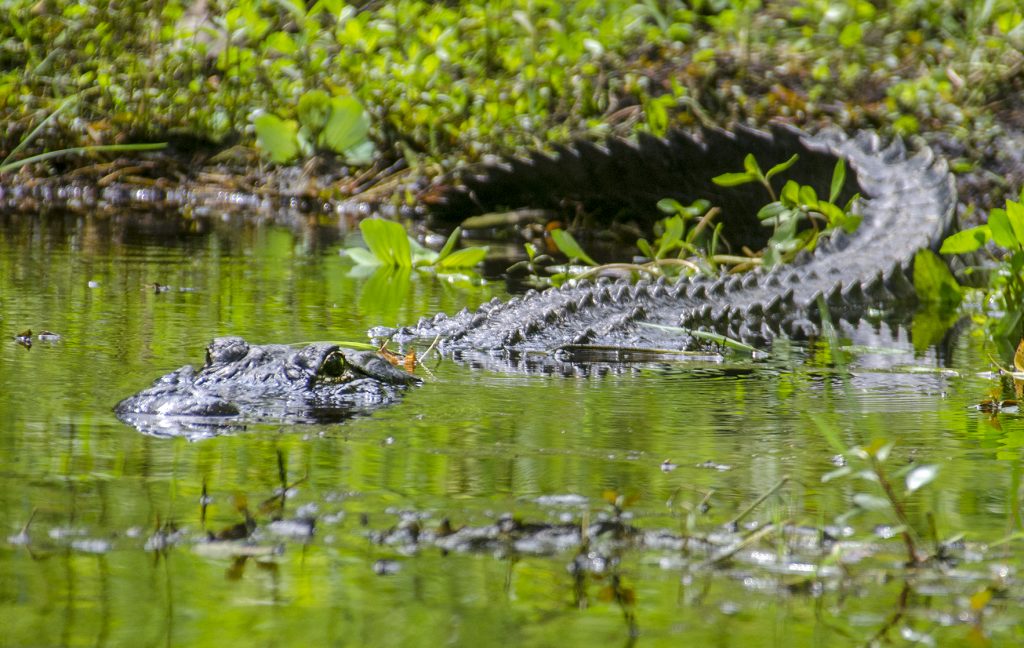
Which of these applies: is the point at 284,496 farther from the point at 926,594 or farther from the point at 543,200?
the point at 543,200

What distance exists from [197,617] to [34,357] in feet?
6.60

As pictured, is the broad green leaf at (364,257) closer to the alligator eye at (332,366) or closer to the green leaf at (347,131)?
the alligator eye at (332,366)

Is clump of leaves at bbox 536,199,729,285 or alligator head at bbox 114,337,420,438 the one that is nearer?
alligator head at bbox 114,337,420,438

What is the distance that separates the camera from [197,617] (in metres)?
1.69

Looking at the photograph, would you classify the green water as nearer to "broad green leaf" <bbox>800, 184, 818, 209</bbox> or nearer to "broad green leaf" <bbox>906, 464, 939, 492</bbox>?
"broad green leaf" <bbox>906, 464, 939, 492</bbox>

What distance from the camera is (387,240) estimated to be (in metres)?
5.41

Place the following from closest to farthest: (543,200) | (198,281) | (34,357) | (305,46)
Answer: (34,357)
(198,281)
(543,200)
(305,46)

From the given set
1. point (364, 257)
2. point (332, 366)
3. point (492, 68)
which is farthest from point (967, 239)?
point (492, 68)

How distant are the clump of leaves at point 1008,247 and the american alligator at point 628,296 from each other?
0.66 meters

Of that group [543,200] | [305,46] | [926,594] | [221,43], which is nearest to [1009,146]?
[543,200]

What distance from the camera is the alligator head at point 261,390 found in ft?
9.39

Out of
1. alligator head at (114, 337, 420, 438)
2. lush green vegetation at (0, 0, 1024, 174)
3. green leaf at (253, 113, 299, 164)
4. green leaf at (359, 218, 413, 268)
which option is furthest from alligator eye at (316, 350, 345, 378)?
green leaf at (253, 113, 299, 164)

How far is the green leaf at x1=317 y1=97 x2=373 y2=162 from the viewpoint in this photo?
9102 mm

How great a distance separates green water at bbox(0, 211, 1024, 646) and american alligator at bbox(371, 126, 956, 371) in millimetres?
351
